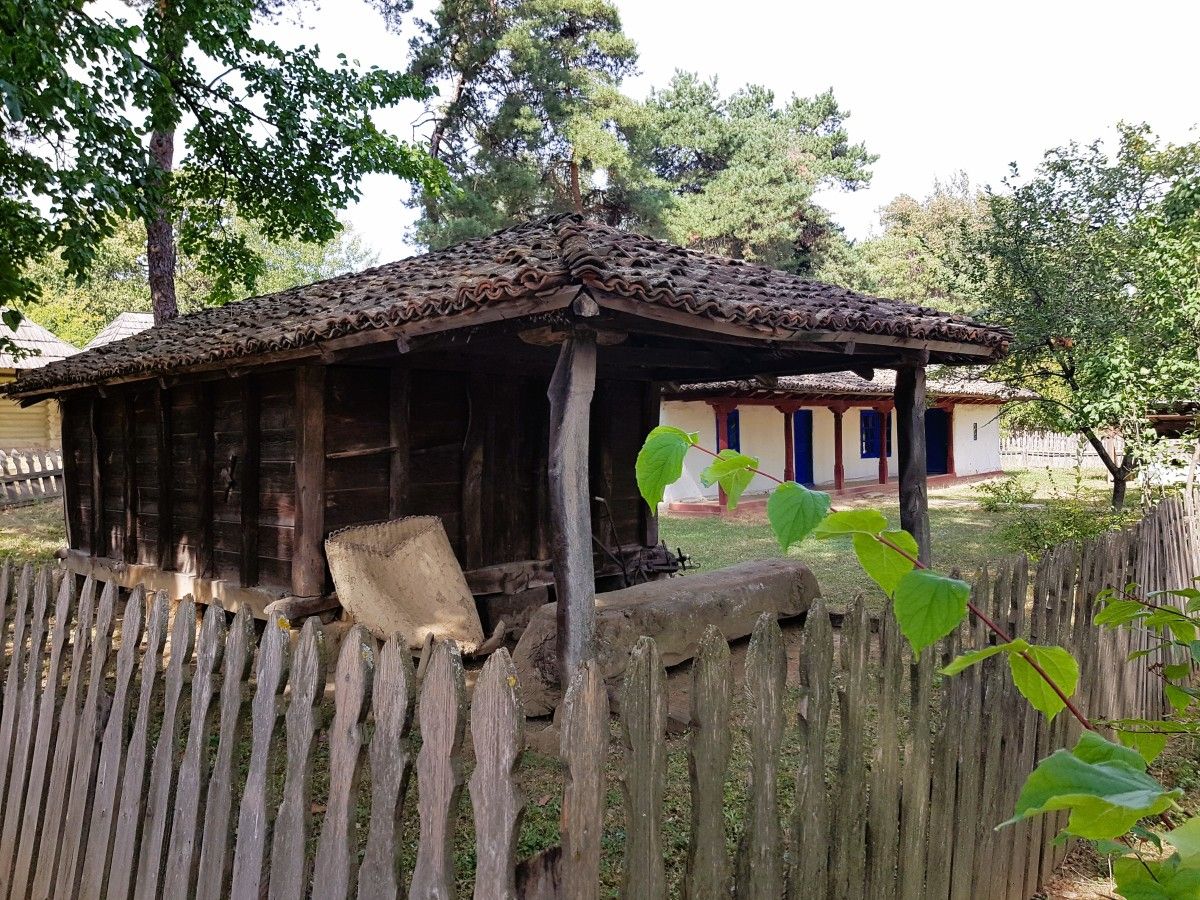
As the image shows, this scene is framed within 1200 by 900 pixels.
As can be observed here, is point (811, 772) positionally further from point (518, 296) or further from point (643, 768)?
point (518, 296)

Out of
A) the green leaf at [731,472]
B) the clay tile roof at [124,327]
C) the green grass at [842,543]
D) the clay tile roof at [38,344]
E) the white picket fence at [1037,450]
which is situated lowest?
the green grass at [842,543]

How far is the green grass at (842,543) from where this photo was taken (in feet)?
32.7

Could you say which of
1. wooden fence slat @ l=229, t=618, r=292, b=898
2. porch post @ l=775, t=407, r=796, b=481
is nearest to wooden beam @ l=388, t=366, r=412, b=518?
wooden fence slat @ l=229, t=618, r=292, b=898

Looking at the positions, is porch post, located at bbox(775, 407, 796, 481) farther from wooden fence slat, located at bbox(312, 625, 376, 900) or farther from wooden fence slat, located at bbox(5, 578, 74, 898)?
wooden fence slat, located at bbox(312, 625, 376, 900)

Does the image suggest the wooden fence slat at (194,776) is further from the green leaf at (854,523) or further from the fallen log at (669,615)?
the fallen log at (669,615)

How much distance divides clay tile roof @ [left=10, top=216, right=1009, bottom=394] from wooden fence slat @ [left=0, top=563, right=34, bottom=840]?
2.17 meters

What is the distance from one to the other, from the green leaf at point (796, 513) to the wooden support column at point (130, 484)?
8.71 meters

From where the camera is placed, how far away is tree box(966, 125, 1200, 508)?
386 inches

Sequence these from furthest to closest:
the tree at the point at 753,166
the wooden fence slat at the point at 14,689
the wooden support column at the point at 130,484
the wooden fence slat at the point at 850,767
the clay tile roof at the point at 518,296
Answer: the tree at the point at 753,166 < the wooden support column at the point at 130,484 < the clay tile roof at the point at 518,296 < the wooden fence slat at the point at 14,689 < the wooden fence slat at the point at 850,767

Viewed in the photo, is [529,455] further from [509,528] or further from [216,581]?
[216,581]

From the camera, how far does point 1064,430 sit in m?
11.3

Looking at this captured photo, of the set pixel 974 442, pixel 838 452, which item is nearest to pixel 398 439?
pixel 838 452

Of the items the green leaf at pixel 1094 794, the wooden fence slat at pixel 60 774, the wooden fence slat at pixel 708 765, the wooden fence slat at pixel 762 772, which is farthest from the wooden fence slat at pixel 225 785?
the green leaf at pixel 1094 794

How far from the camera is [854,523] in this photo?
97cm
